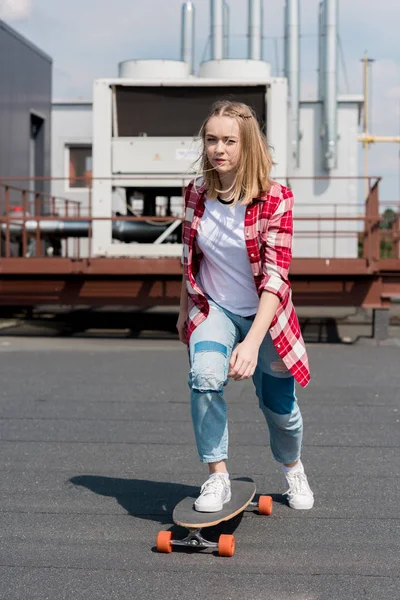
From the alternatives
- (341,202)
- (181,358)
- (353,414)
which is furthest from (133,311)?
(353,414)

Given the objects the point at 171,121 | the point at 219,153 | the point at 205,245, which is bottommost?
the point at 205,245

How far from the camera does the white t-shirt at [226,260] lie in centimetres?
430

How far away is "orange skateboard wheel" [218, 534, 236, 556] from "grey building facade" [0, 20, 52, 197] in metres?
15.7

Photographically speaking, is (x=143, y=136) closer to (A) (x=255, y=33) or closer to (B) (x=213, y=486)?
(B) (x=213, y=486)

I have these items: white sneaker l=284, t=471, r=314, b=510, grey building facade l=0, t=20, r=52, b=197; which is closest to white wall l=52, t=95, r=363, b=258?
grey building facade l=0, t=20, r=52, b=197

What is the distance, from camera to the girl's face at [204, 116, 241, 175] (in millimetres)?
4258

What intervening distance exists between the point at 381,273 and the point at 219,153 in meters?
9.89

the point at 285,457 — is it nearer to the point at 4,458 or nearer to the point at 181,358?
the point at 4,458

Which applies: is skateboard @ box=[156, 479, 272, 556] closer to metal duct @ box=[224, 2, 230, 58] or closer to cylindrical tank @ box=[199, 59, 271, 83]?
cylindrical tank @ box=[199, 59, 271, 83]

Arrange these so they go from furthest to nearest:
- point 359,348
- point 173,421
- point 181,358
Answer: point 359,348
point 181,358
point 173,421

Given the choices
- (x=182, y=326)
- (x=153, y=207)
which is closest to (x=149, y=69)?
(x=153, y=207)

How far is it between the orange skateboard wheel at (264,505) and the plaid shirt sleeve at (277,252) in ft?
3.43

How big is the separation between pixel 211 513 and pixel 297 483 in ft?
2.46

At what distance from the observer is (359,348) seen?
44.2 ft
